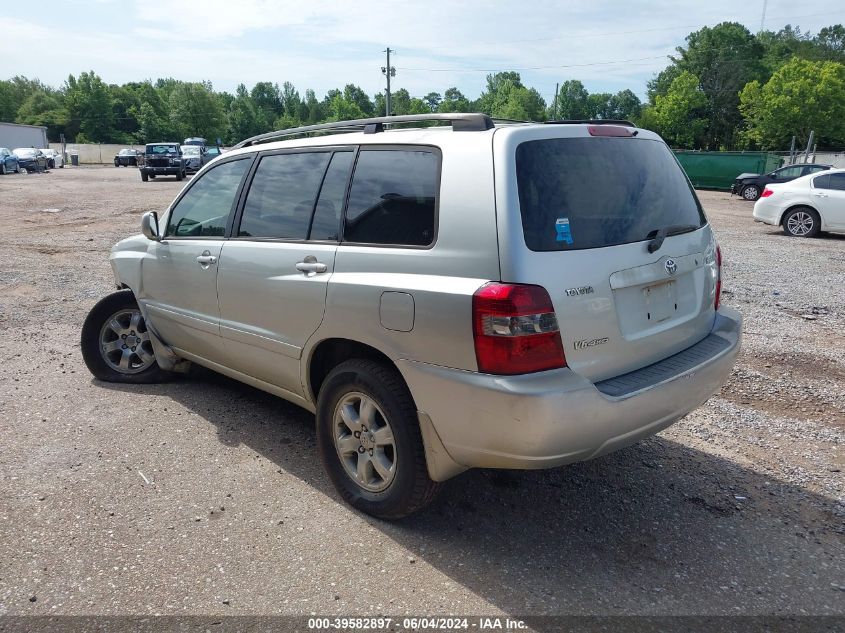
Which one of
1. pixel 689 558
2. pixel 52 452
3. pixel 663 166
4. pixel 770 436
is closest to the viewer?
pixel 689 558

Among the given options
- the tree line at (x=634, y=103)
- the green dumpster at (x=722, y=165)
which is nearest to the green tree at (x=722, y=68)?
the tree line at (x=634, y=103)

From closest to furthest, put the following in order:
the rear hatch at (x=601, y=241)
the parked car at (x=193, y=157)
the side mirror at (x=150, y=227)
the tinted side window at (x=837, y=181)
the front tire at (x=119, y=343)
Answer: the rear hatch at (x=601, y=241)
the side mirror at (x=150, y=227)
the front tire at (x=119, y=343)
the tinted side window at (x=837, y=181)
the parked car at (x=193, y=157)

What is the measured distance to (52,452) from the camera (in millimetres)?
3936

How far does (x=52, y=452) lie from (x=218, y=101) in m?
104

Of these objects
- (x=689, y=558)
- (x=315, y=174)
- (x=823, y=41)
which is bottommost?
(x=689, y=558)

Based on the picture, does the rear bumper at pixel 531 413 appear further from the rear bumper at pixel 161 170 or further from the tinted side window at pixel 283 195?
the rear bumper at pixel 161 170

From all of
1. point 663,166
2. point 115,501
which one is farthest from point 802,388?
point 115,501

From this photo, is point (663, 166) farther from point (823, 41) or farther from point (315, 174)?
point (823, 41)

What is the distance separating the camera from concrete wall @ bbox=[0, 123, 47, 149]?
5681 centimetres

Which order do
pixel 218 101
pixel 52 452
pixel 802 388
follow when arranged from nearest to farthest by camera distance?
pixel 52 452, pixel 802 388, pixel 218 101

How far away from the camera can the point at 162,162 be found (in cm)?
3491

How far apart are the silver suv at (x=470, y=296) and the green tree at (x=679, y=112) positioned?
2508 inches

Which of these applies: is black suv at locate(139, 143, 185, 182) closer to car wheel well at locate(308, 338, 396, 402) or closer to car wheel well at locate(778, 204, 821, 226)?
car wheel well at locate(778, 204, 821, 226)

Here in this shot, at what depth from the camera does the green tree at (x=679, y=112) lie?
205ft
